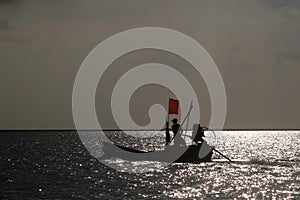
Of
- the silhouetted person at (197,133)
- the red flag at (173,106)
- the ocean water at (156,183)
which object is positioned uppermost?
the red flag at (173,106)

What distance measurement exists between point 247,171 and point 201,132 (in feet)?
25.3

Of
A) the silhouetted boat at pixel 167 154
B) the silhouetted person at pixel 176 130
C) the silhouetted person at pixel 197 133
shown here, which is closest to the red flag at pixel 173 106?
the silhouetted person at pixel 176 130

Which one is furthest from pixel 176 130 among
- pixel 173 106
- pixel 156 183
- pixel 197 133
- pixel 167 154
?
pixel 156 183

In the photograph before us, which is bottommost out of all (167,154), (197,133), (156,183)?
(156,183)

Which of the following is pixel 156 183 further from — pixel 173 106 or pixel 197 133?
pixel 197 133

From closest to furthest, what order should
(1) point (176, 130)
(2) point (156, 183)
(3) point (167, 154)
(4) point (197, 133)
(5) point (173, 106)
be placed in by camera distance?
(2) point (156, 183)
(5) point (173, 106)
(1) point (176, 130)
(4) point (197, 133)
(3) point (167, 154)

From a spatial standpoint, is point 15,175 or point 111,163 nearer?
point 15,175

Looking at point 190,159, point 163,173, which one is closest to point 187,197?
point 163,173

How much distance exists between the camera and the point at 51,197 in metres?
53.6

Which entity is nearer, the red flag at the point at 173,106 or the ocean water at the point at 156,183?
the ocean water at the point at 156,183

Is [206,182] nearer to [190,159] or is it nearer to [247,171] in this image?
[247,171]

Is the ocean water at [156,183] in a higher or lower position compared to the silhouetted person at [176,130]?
lower

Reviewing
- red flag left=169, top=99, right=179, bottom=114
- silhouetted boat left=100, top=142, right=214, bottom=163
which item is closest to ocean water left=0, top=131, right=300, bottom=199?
silhouetted boat left=100, top=142, right=214, bottom=163

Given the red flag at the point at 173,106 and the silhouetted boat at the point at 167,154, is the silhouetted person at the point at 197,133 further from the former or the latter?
the red flag at the point at 173,106
